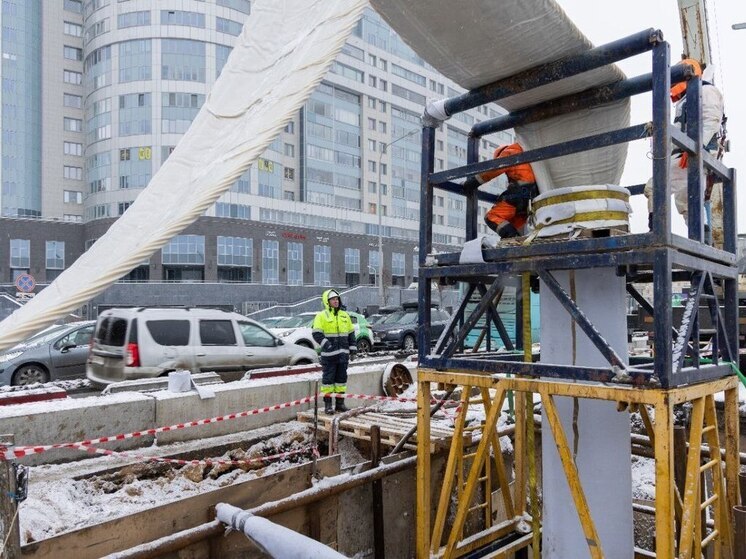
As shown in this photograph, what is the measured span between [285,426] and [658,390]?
20.4ft

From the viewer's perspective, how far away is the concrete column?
4.20 meters

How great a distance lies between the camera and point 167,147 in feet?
168

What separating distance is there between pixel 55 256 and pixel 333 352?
5076 centimetres

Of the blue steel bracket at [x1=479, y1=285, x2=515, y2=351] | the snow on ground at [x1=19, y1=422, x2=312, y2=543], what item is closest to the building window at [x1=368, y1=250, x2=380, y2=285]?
the snow on ground at [x1=19, y1=422, x2=312, y2=543]

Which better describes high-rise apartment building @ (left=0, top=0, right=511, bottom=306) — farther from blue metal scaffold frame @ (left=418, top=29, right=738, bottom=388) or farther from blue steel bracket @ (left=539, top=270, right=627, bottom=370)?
blue steel bracket @ (left=539, top=270, right=627, bottom=370)

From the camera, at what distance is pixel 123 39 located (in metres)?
50.3

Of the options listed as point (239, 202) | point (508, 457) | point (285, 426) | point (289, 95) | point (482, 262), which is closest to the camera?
point (289, 95)

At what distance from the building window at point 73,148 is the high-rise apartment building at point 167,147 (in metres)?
0.09

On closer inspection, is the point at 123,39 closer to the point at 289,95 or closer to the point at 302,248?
the point at 302,248

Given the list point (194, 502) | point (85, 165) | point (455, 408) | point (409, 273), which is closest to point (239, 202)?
point (85, 165)

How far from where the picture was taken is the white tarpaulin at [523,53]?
336 cm

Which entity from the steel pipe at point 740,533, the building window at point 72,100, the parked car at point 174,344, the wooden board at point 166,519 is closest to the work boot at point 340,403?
the wooden board at point 166,519

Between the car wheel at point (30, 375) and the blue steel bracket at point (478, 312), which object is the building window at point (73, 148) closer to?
the car wheel at point (30, 375)

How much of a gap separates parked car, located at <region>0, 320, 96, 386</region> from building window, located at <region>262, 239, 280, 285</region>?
40.8 meters
